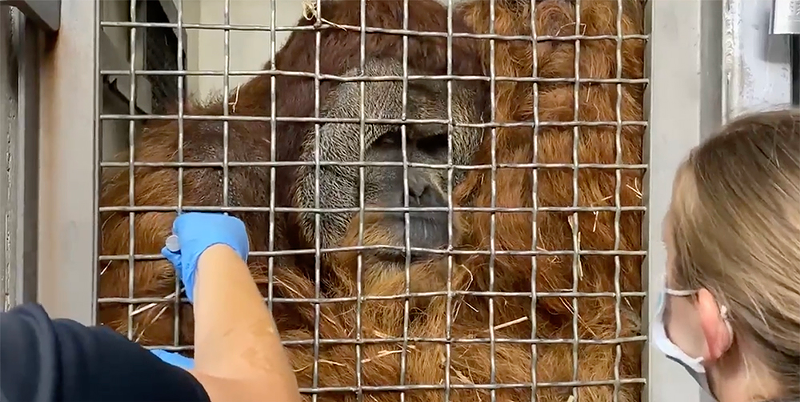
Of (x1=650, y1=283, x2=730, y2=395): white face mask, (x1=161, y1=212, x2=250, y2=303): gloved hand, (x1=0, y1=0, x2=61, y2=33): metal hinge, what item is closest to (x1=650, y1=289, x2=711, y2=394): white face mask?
(x1=650, y1=283, x2=730, y2=395): white face mask

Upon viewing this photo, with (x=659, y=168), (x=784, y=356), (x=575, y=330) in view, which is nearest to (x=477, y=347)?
(x=575, y=330)

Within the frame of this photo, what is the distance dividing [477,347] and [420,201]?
0.28 metres

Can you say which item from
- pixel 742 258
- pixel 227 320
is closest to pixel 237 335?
pixel 227 320

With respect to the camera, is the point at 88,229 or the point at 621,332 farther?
the point at 621,332

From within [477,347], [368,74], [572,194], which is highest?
[368,74]

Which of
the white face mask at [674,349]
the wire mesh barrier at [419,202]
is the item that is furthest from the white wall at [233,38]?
the white face mask at [674,349]

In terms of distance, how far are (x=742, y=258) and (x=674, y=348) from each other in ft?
0.65

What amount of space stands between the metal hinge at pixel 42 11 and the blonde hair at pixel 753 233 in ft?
2.87

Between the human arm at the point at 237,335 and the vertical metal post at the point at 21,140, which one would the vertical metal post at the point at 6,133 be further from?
the human arm at the point at 237,335

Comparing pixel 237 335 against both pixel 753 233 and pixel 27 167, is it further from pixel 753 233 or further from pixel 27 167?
pixel 753 233

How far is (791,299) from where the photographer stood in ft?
2.46

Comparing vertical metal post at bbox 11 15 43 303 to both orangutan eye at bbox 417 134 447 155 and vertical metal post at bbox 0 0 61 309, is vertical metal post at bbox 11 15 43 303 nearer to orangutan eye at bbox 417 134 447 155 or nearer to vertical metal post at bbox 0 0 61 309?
vertical metal post at bbox 0 0 61 309

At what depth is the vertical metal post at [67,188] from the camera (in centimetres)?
110

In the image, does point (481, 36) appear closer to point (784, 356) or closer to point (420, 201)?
point (420, 201)
